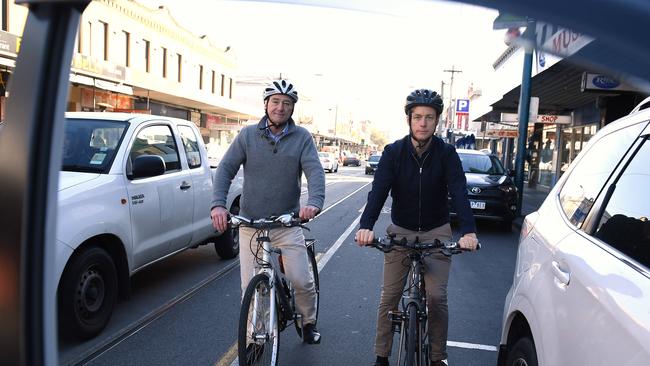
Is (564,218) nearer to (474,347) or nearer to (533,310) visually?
(533,310)

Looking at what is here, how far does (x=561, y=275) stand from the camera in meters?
2.35

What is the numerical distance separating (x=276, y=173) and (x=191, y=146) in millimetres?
3140

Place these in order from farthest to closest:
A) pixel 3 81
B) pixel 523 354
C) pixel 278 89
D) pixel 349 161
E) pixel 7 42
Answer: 1. pixel 349 161
2. pixel 3 81
3. pixel 7 42
4. pixel 278 89
5. pixel 523 354

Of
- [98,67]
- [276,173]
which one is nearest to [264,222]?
[276,173]

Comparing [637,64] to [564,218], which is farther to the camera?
[564,218]

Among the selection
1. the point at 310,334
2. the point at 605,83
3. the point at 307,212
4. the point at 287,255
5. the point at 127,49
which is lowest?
the point at 310,334

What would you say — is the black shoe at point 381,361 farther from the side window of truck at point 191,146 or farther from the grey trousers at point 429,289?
the side window of truck at point 191,146

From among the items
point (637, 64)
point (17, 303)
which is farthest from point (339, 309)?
point (637, 64)

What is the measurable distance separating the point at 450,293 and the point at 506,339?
337 cm

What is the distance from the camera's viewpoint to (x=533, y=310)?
101 inches

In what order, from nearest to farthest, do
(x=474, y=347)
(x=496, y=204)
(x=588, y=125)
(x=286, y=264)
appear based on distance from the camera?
(x=286, y=264) < (x=474, y=347) < (x=496, y=204) < (x=588, y=125)

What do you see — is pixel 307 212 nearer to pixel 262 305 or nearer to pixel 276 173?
pixel 276 173

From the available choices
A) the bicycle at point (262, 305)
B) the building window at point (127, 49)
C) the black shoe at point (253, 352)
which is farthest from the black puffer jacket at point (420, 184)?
the building window at point (127, 49)

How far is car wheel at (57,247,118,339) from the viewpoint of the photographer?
414 cm
